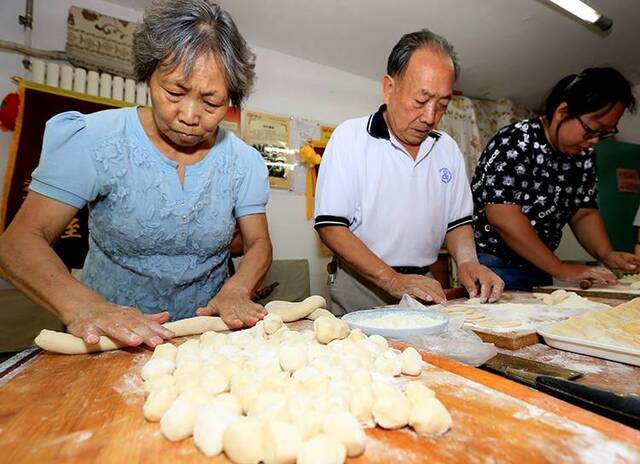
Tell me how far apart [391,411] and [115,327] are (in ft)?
2.23

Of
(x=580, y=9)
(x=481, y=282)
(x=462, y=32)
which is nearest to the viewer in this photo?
(x=481, y=282)

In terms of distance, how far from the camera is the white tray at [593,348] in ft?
2.79

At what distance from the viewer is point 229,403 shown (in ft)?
2.03

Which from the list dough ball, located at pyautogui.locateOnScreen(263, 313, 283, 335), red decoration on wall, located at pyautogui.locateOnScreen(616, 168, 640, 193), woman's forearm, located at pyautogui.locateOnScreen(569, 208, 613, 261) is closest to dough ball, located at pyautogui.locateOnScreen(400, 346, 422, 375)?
dough ball, located at pyautogui.locateOnScreen(263, 313, 283, 335)

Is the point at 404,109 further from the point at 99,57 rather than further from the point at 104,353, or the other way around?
the point at 99,57

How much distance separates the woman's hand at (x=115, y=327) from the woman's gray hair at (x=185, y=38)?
68 cm

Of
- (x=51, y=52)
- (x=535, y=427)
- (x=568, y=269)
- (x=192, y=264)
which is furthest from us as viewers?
(x=51, y=52)

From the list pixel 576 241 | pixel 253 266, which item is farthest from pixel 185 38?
pixel 576 241

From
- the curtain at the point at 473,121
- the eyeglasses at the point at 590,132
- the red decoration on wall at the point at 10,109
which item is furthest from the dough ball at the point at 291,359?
the curtain at the point at 473,121

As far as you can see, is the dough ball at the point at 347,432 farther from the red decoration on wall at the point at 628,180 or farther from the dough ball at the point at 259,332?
the red decoration on wall at the point at 628,180

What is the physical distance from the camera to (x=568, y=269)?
198 cm

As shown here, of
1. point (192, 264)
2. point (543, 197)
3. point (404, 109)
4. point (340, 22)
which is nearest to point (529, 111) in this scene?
point (340, 22)

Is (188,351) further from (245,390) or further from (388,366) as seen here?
(388,366)

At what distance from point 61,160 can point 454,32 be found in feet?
12.3
